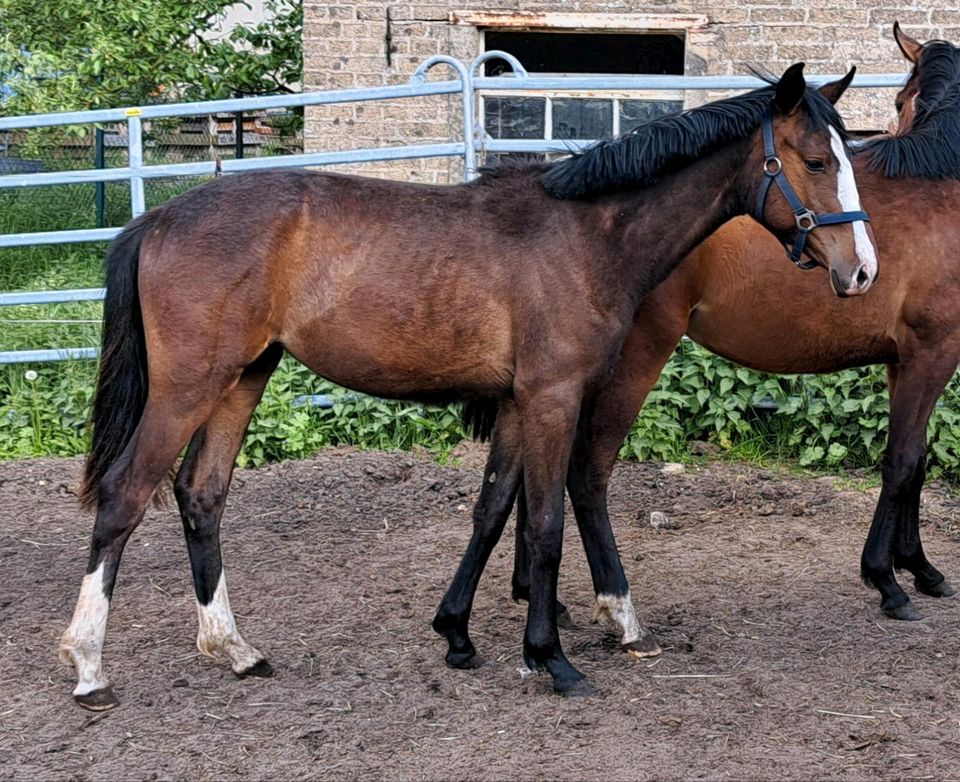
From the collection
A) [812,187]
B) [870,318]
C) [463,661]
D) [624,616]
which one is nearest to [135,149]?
[463,661]

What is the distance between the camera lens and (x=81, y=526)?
6.32 metres

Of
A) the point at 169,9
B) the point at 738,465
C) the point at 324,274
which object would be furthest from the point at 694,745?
the point at 169,9

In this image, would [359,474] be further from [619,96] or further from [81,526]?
[619,96]

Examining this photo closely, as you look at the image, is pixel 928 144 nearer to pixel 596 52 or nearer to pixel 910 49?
pixel 910 49

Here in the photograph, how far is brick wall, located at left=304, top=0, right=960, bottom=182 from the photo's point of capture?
31.3 feet

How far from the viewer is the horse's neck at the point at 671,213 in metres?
4.28

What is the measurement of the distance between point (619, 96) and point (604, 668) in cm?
629

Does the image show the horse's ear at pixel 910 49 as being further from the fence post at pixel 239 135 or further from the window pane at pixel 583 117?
the fence post at pixel 239 135

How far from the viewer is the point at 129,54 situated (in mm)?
9898

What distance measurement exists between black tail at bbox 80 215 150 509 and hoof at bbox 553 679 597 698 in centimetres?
180

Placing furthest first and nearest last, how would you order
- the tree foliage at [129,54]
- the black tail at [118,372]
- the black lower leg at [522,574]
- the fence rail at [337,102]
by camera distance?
the tree foliage at [129,54]
the fence rail at [337,102]
the black lower leg at [522,574]
the black tail at [118,372]

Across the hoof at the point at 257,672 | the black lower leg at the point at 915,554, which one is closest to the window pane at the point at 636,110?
the black lower leg at the point at 915,554

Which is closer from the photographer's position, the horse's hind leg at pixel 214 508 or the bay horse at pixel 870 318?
the horse's hind leg at pixel 214 508

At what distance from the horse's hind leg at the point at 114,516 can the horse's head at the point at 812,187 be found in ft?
6.85
